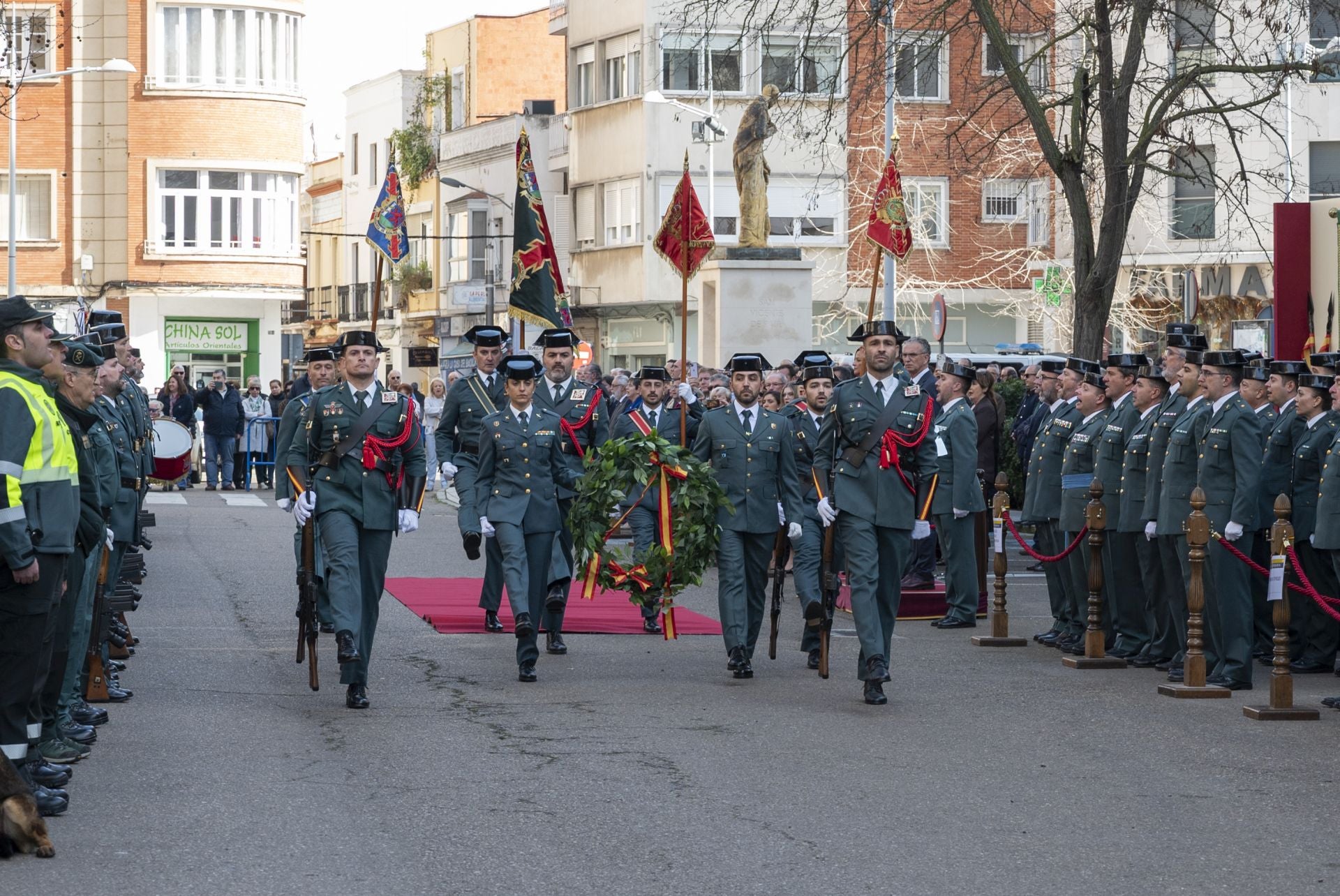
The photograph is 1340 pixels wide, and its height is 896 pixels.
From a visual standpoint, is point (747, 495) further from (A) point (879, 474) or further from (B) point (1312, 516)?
(B) point (1312, 516)

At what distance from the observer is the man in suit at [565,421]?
556 inches

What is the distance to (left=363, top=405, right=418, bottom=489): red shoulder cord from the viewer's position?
12.0 m

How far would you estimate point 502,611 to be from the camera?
53.5ft

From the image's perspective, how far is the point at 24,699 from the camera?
834cm

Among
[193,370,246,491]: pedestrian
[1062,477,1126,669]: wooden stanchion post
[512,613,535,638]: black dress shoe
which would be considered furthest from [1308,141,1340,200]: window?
[512,613,535,638]: black dress shoe

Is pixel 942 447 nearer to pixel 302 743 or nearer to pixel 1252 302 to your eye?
pixel 302 743

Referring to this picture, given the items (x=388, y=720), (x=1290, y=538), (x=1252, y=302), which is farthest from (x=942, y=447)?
(x=1252, y=302)

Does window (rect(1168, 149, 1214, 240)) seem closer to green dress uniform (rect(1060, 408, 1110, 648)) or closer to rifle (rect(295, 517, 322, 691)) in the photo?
green dress uniform (rect(1060, 408, 1110, 648))

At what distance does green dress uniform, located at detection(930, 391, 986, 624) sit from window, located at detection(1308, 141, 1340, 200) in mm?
30082

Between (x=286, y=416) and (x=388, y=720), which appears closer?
(x=388, y=720)

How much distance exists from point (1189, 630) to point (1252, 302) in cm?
3051

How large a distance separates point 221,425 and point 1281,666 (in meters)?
26.2

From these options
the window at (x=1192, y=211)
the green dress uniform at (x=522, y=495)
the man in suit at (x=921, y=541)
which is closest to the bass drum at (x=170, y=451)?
the green dress uniform at (x=522, y=495)

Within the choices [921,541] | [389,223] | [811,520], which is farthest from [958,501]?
[389,223]
